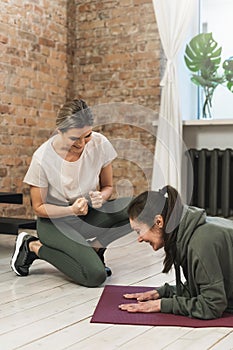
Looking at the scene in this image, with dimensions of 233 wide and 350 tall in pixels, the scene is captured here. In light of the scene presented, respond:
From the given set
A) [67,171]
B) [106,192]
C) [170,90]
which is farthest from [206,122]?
[67,171]

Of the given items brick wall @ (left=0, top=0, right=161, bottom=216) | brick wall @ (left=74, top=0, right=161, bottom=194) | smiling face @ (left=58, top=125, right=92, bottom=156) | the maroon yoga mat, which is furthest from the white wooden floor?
brick wall @ (left=74, top=0, right=161, bottom=194)

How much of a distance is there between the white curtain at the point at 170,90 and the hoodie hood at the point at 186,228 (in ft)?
8.36

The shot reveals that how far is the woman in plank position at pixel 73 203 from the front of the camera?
9.19 feet

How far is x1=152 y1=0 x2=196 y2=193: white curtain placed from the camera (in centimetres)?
468

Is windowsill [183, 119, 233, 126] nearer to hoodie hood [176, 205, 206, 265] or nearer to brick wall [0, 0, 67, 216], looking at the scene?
brick wall [0, 0, 67, 216]

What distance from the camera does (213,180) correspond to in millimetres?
4809

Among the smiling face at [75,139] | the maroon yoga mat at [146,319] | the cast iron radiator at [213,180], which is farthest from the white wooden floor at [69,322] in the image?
the cast iron radiator at [213,180]

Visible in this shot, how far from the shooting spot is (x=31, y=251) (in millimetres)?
3029

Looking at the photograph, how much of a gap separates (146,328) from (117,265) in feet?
4.20

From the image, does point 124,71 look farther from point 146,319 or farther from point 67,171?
point 146,319

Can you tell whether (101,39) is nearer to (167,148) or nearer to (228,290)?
(167,148)

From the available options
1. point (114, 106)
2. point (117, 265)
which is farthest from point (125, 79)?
point (117, 265)

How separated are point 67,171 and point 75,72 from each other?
2.71 metres

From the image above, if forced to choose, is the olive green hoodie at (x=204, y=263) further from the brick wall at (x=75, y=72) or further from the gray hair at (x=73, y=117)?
the brick wall at (x=75, y=72)
